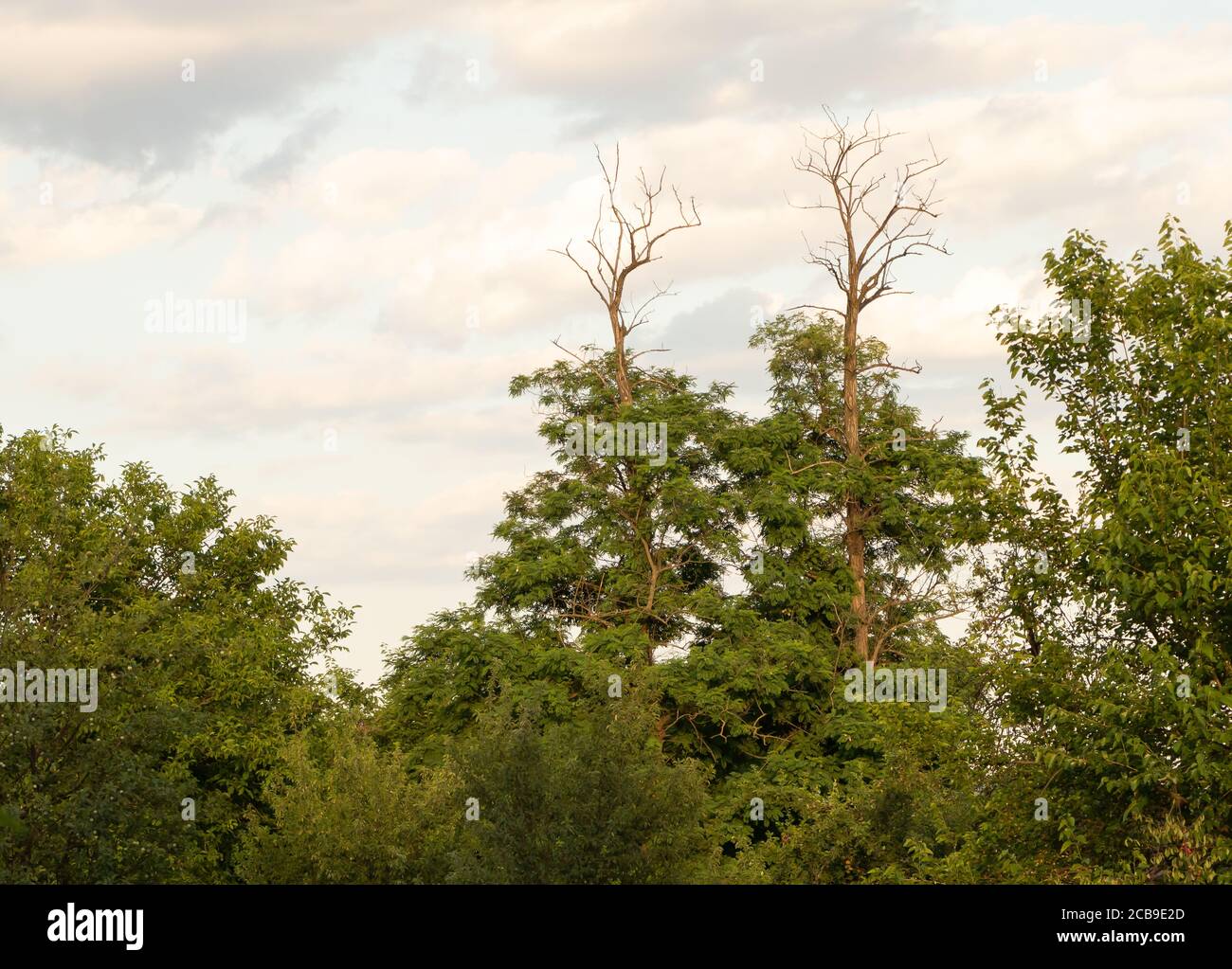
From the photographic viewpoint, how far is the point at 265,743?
118ft

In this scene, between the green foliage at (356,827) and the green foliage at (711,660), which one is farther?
the green foliage at (356,827)

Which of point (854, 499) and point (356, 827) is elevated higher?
point (854, 499)

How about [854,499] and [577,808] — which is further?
[854,499]

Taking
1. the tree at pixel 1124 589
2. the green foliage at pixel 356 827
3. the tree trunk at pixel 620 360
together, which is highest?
the tree trunk at pixel 620 360

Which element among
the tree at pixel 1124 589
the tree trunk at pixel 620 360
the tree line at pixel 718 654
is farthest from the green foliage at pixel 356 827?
the tree trunk at pixel 620 360

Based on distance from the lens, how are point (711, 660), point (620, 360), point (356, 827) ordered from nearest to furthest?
point (356, 827), point (711, 660), point (620, 360)

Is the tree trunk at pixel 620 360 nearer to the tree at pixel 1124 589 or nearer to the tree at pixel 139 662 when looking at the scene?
the tree at pixel 139 662

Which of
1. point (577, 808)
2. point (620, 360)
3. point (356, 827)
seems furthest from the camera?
point (620, 360)

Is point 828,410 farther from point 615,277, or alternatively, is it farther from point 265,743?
point 265,743

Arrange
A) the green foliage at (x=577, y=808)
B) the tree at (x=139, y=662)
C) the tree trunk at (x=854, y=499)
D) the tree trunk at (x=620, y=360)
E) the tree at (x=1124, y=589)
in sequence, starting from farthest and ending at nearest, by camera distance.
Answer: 1. the tree trunk at (x=620, y=360)
2. the tree trunk at (x=854, y=499)
3. the green foliage at (x=577, y=808)
4. the tree at (x=139, y=662)
5. the tree at (x=1124, y=589)

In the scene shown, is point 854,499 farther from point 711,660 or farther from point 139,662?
point 139,662

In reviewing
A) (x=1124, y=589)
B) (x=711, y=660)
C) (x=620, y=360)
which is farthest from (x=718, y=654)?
(x=1124, y=589)

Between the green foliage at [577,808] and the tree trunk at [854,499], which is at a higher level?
the tree trunk at [854,499]
